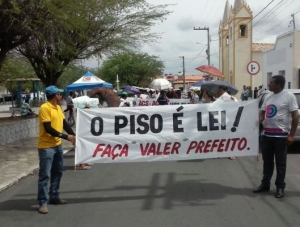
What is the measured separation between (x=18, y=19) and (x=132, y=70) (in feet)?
186

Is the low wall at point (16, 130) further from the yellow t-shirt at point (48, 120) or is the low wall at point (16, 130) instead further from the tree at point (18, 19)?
the yellow t-shirt at point (48, 120)

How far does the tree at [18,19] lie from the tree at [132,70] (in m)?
52.6

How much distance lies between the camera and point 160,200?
6.90m

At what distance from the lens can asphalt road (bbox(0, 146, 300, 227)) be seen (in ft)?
19.4

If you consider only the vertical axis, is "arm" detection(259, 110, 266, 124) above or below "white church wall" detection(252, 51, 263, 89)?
below

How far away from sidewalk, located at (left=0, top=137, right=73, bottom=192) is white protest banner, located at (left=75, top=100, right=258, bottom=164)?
2.22 metres

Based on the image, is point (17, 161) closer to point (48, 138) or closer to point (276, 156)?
point (48, 138)

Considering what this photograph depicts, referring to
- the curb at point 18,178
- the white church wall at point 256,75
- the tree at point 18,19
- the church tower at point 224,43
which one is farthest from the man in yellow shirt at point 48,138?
the church tower at point 224,43

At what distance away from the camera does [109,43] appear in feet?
63.5

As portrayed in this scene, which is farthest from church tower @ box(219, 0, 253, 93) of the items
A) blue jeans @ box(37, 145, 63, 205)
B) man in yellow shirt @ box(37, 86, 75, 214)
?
blue jeans @ box(37, 145, 63, 205)

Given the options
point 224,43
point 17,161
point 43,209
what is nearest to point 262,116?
point 43,209

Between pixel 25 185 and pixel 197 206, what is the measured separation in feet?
12.0

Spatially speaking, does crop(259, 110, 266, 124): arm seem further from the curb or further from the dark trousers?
the curb

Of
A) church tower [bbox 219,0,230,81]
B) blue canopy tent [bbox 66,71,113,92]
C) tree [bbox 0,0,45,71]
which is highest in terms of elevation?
church tower [bbox 219,0,230,81]
